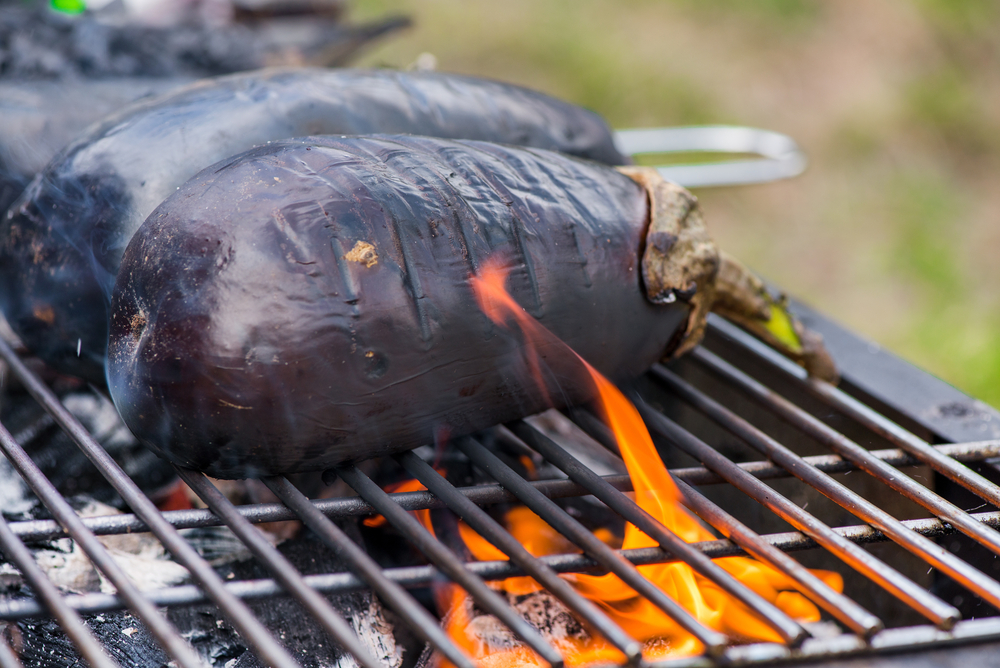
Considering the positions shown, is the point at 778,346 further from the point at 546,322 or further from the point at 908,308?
the point at 908,308

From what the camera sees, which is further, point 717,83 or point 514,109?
point 717,83

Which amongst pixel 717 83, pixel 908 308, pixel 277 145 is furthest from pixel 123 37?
pixel 717 83

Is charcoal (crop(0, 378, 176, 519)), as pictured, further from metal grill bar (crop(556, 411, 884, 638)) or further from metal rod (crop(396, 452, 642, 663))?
metal grill bar (crop(556, 411, 884, 638))

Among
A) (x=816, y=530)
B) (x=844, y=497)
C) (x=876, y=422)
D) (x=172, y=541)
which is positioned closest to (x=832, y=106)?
(x=876, y=422)

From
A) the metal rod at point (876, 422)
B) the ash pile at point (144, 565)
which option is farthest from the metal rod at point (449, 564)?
the metal rod at point (876, 422)

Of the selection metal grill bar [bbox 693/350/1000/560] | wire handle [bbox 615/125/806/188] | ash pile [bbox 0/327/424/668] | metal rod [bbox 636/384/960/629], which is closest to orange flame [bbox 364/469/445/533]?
ash pile [bbox 0/327/424/668]
